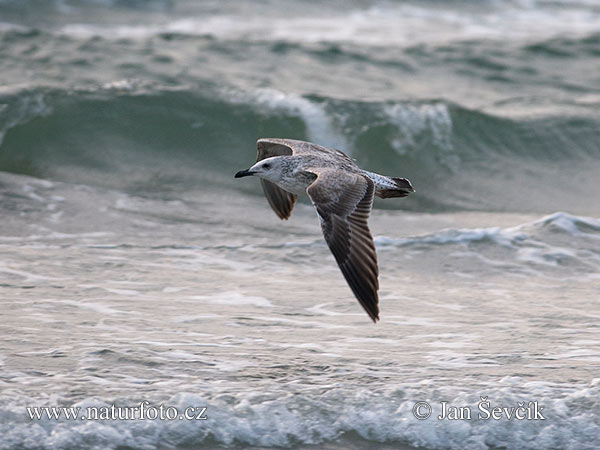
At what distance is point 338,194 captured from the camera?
5254mm

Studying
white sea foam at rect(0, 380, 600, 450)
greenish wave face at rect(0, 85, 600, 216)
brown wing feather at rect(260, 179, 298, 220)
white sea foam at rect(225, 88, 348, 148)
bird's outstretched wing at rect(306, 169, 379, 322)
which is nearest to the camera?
white sea foam at rect(0, 380, 600, 450)

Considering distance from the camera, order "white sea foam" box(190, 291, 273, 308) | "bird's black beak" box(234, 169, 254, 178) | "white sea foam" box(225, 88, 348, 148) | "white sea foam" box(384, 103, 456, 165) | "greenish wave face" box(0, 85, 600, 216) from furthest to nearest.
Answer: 1. "white sea foam" box(384, 103, 456, 165)
2. "white sea foam" box(225, 88, 348, 148)
3. "greenish wave face" box(0, 85, 600, 216)
4. "white sea foam" box(190, 291, 273, 308)
5. "bird's black beak" box(234, 169, 254, 178)

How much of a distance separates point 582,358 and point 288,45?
9278mm

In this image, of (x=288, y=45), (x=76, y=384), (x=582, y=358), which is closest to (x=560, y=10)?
(x=288, y=45)

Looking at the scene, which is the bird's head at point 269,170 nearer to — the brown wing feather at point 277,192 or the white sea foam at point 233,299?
the brown wing feather at point 277,192

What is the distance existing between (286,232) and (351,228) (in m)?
3.21

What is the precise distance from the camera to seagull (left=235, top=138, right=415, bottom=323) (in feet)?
16.0

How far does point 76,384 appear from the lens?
4.66 meters

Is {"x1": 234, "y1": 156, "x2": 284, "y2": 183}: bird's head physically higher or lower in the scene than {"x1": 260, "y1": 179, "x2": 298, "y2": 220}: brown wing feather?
higher

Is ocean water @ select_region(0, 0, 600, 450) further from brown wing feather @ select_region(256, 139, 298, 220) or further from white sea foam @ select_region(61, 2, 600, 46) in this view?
brown wing feather @ select_region(256, 139, 298, 220)

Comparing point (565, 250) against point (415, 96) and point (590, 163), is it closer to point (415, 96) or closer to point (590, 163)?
point (590, 163)

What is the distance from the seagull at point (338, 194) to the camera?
4879 millimetres

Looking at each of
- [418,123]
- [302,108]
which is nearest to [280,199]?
[302,108]

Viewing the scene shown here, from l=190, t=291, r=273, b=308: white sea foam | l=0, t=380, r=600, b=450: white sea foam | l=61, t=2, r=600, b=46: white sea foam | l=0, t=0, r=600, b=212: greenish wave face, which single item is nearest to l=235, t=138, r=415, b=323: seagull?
l=0, t=380, r=600, b=450: white sea foam
